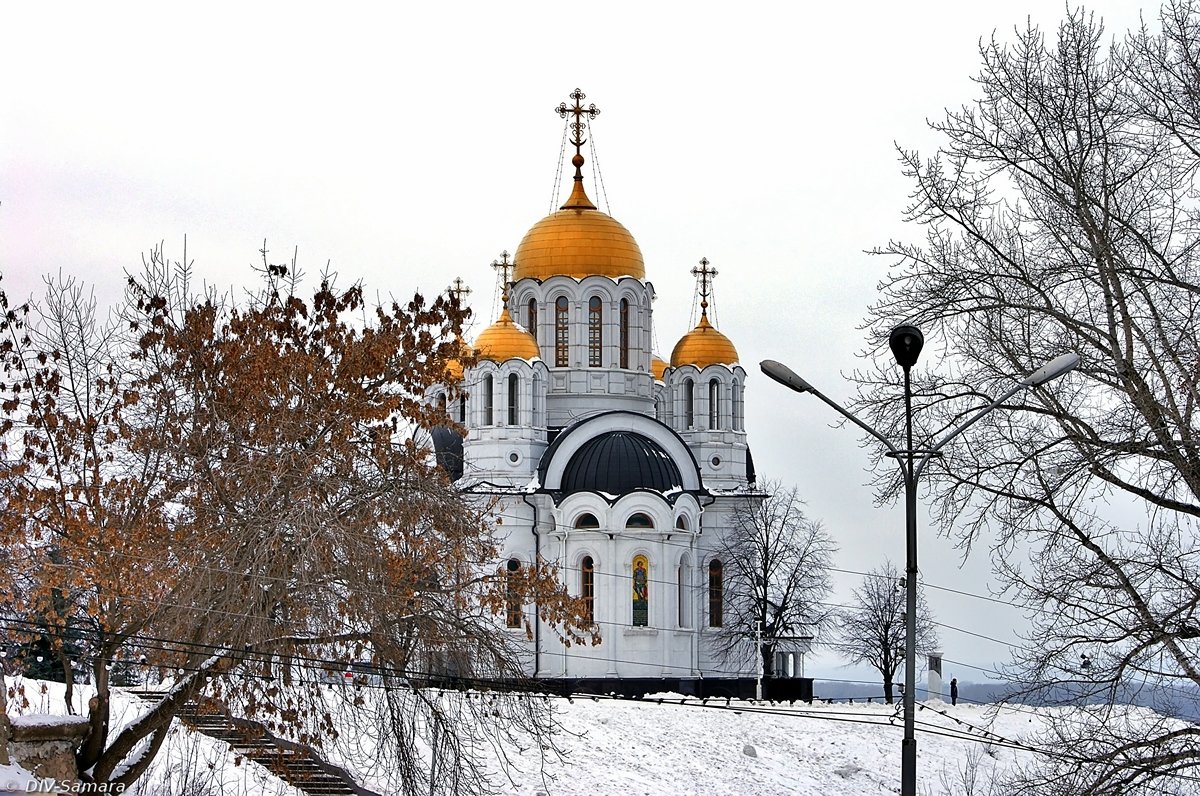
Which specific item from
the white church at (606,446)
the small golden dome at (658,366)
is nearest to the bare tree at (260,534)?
the white church at (606,446)

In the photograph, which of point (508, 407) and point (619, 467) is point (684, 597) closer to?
point (619, 467)

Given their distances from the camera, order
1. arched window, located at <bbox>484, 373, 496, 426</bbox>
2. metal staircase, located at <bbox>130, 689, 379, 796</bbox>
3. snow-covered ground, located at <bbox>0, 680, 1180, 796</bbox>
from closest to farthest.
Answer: metal staircase, located at <bbox>130, 689, 379, 796</bbox>, snow-covered ground, located at <bbox>0, 680, 1180, 796</bbox>, arched window, located at <bbox>484, 373, 496, 426</bbox>

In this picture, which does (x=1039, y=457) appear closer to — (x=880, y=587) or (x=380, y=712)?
(x=380, y=712)

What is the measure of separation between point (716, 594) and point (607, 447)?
17.8ft

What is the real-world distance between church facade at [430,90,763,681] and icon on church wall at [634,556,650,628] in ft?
0.09

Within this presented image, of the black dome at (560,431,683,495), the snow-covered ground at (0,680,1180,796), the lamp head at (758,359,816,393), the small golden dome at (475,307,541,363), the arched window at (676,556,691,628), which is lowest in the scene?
the snow-covered ground at (0,680,1180,796)

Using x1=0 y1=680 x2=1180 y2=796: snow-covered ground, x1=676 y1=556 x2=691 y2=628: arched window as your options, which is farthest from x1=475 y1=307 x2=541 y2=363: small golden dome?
x1=0 y1=680 x2=1180 y2=796: snow-covered ground

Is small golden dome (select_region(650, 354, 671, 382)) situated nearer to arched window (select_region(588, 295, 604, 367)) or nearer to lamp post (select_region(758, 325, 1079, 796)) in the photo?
arched window (select_region(588, 295, 604, 367))

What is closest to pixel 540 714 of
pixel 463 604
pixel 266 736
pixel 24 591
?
pixel 463 604

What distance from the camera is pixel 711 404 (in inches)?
2020

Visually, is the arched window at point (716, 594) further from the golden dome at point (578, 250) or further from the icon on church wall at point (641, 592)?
the golden dome at point (578, 250)

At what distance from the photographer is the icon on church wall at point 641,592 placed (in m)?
44.4

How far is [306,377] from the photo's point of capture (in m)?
18.4

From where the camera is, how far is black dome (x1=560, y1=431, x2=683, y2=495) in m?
45.1
